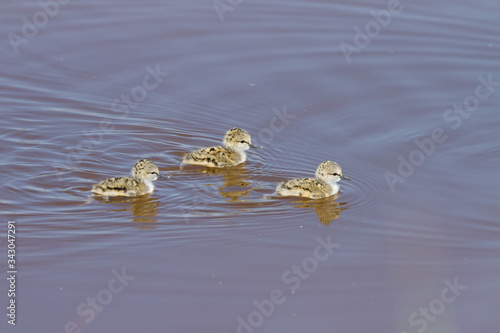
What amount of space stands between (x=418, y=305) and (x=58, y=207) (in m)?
3.35

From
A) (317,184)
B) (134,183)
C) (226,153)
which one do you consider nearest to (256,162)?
(226,153)

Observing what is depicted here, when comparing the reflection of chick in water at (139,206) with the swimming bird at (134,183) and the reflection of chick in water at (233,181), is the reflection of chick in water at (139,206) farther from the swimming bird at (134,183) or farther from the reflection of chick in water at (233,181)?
the reflection of chick in water at (233,181)

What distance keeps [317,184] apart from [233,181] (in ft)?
3.50

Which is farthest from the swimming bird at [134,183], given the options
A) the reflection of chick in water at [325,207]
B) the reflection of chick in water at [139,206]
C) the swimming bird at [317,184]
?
the reflection of chick in water at [325,207]

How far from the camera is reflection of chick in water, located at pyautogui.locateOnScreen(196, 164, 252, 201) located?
29.6ft

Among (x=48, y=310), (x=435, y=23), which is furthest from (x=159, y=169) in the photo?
(x=435, y=23)

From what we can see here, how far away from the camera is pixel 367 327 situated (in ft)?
22.6

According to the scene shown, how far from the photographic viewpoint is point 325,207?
886cm

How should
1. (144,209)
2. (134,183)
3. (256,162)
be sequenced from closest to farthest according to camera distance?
1. (144,209)
2. (134,183)
3. (256,162)

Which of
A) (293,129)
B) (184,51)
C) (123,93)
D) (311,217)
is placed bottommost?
(311,217)

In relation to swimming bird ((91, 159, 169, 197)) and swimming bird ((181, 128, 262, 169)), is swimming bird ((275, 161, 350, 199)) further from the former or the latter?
swimming bird ((91, 159, 169, 197))

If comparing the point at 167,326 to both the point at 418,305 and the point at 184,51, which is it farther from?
the point at 184,51

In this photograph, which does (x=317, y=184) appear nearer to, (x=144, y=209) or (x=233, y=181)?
(x=233, y=181)

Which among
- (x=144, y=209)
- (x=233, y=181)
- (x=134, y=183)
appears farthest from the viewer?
(x=233, y=181)
